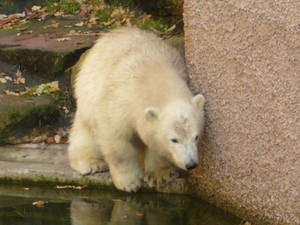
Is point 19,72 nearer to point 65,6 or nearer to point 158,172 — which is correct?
point 65,6

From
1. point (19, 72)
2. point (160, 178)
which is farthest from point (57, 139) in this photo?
point (160, 178)

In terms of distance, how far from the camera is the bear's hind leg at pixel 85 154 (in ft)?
17.7

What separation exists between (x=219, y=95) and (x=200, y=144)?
21.7 inches

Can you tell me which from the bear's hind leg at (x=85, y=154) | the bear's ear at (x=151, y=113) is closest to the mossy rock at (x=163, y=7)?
the bear's hind leg at (x=85, y=154)

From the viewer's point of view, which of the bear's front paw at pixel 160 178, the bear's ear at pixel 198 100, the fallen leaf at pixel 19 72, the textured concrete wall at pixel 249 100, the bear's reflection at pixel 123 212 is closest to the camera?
the textured concrete wall at pixel 249 100

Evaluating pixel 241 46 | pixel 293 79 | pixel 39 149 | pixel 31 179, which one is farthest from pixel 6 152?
pixel 293 79

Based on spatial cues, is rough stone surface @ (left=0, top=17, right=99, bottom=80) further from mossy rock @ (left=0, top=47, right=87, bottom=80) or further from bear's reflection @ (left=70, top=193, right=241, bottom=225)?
bear's reflection @ (left=70, top=193, right=241, bottom=225)

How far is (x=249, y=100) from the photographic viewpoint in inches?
165

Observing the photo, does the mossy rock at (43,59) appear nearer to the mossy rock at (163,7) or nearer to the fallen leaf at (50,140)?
the fallen leaf at (50,140)

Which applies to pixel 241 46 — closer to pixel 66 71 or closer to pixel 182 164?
pixel 182 164

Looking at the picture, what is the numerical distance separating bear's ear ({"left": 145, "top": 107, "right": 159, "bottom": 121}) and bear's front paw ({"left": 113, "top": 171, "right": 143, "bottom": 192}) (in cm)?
89

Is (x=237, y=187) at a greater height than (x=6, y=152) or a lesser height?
greater

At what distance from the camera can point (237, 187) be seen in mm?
4531

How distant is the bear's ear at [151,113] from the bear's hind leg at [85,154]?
1.15 meters
